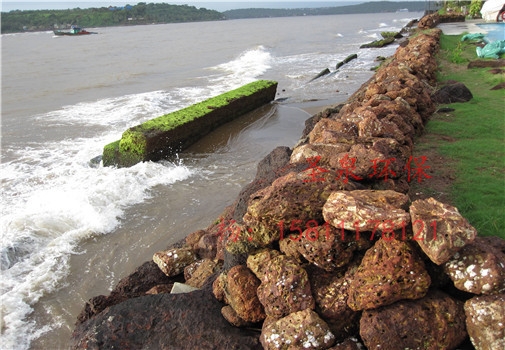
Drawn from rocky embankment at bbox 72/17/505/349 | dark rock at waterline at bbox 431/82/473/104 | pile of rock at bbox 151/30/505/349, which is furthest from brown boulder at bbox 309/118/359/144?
dark rock at waterline at bbox 431/82/473/104

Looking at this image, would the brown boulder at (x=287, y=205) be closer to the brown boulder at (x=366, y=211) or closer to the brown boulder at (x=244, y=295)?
the brown boulder at (x=366, y=211)

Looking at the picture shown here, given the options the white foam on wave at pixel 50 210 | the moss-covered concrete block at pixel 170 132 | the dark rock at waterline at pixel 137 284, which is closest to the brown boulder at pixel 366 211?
the dark rock at waterline at pixel 137 284

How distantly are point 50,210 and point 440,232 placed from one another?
7679mm

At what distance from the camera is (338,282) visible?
11.6ft

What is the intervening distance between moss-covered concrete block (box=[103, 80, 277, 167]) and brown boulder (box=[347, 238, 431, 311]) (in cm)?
851

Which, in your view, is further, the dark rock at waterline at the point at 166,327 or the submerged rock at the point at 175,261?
the submerged rock at the point at 175,261

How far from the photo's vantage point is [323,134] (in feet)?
19.1

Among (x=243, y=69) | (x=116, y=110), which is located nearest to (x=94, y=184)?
(x=116, y=110)

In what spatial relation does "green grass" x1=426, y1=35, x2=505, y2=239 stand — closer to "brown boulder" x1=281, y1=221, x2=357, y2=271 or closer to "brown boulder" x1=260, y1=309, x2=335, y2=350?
"brown boulder" x1=281, y1=221, x2=357, y2=271

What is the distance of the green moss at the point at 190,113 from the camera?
1151 cm

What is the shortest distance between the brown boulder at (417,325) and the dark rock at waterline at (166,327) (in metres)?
1.04

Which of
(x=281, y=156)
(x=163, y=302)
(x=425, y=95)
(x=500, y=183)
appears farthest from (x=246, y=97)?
(x=163, y=302)

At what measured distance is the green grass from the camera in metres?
4.67

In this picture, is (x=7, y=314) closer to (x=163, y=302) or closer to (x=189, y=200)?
(x=163, y=302)
